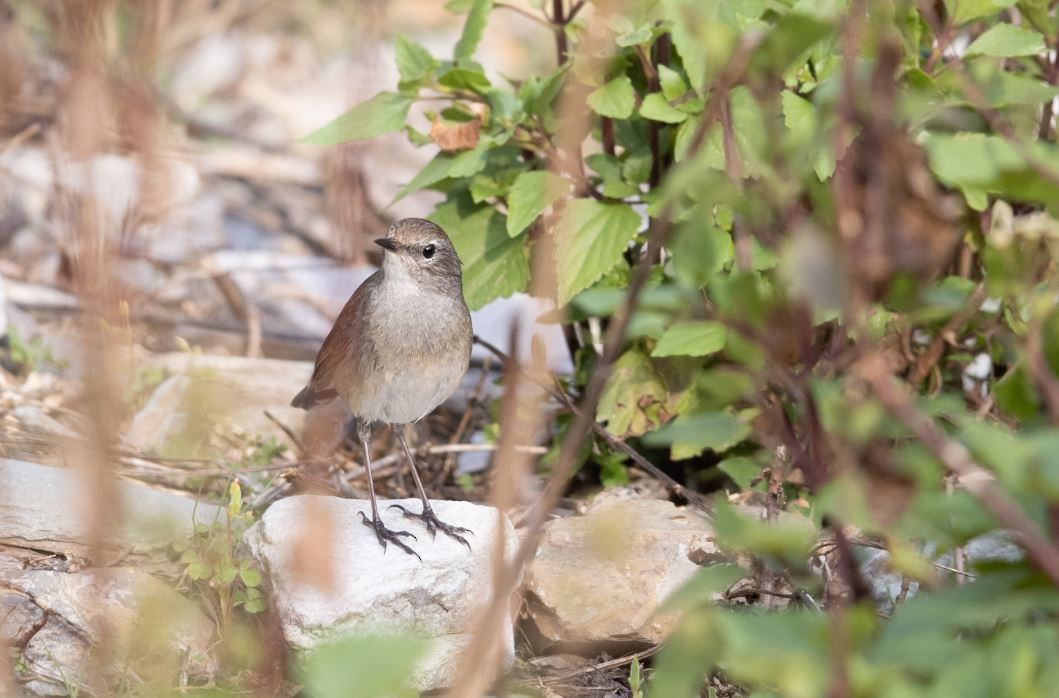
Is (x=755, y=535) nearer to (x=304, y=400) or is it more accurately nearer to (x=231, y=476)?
(x=231, y=476)

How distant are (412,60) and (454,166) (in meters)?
0.52

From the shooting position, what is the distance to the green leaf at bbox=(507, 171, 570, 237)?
487 cm

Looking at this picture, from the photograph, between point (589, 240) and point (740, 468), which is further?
point (740, 468)

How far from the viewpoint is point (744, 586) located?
4148mm

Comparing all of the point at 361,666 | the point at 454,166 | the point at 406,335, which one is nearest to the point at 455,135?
the point at 454,166

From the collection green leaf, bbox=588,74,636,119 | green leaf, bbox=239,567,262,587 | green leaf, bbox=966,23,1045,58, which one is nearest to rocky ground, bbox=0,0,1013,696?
green leaf, bbox=239,567,262,587

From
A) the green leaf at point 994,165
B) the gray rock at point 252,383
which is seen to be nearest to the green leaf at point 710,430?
the green leaf at point 994,165

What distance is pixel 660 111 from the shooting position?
4684 millimetres

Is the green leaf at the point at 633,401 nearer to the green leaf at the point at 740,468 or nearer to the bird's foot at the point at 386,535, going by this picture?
the green leaf at the point at 740,468

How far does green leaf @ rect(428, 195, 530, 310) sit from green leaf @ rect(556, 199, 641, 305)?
0.39 m

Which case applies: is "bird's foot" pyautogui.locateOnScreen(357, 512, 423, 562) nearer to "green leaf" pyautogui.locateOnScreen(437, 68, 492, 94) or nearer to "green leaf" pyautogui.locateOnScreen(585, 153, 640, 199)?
"green leaf" pyautogui.locateOnScreen(585, 153, 640, 199)

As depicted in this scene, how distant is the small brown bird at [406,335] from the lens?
4984mm

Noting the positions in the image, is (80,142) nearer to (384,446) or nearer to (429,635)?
(429,635)

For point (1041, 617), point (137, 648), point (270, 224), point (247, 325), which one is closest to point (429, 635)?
point (137, 648)
